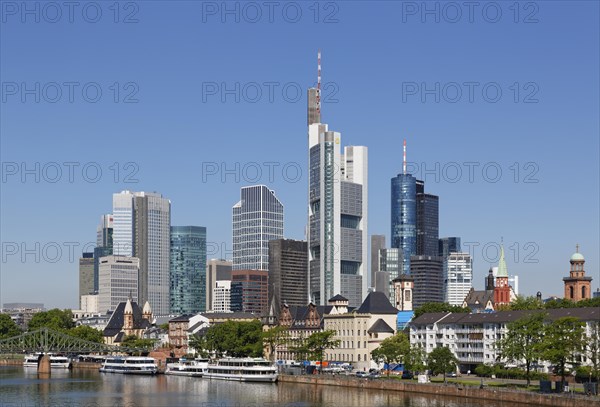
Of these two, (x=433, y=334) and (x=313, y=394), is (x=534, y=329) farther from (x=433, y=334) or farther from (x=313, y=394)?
(x=433, y=334)

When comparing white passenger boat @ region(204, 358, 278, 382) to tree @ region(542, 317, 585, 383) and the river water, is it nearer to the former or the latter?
the river water

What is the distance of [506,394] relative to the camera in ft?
403

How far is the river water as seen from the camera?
127 m

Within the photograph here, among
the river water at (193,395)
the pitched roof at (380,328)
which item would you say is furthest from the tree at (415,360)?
the pitched roof at (380,328)

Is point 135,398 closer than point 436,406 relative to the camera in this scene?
No

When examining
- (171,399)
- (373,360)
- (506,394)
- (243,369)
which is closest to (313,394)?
(171,399)

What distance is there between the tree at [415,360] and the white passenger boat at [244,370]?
25655 mm

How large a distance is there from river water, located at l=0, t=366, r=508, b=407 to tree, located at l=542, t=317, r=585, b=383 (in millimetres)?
12467

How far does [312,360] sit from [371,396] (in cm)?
6028

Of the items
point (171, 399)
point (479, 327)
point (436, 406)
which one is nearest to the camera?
point (436, 406)

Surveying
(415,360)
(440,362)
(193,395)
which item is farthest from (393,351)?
(193,395)

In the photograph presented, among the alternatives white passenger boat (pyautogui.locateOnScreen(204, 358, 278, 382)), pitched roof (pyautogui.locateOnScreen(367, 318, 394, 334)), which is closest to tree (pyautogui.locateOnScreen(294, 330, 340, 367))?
pitched roof (pyautogui.locateOnScreen(367, 318, 394, 334))

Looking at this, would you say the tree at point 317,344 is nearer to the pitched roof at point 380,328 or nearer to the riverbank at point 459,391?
Answer: the pitched roof at point 380,328

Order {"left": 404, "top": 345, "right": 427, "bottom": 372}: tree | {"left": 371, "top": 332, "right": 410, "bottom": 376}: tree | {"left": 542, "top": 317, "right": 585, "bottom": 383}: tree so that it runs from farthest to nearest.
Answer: {"left": 371, "top": 332, "right": 410, "bottom": 376}: tree
{"left": 404, "top": 345, "right": 427, "bottom": 372}: tree
{"left": 542, "top": 317, "right": 585, "bottom": 383}: tree
